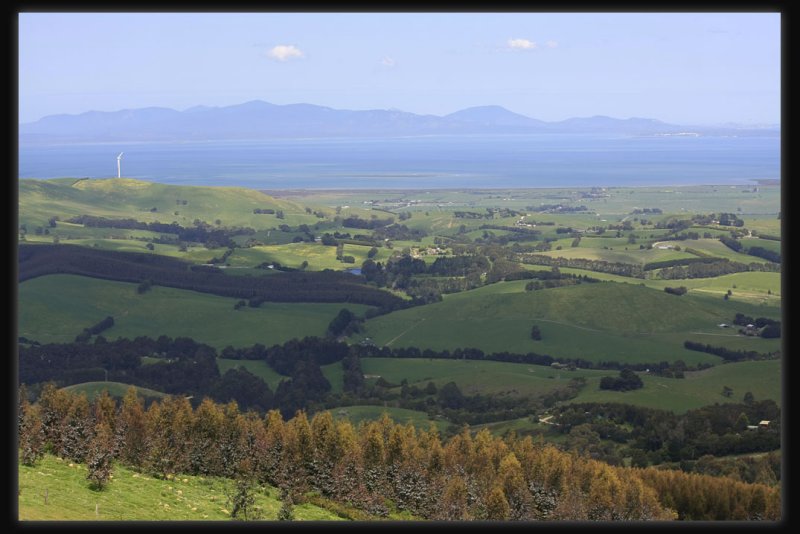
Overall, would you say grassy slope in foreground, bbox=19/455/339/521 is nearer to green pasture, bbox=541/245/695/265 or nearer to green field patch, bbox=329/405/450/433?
green field patch, bbox=329/405/450/433

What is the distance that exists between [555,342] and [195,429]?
57025 millimetres

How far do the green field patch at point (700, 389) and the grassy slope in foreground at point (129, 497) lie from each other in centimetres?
A: 3842

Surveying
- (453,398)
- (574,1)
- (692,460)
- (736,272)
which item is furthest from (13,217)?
(736,272)

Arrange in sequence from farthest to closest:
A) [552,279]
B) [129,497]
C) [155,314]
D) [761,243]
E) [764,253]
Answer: [761,243]
[764,253]
[552,279]
[155,314]
[129,497]

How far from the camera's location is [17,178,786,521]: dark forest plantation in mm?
22469

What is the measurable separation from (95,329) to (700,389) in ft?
189

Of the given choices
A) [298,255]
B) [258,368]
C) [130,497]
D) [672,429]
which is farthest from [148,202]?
[130,497]

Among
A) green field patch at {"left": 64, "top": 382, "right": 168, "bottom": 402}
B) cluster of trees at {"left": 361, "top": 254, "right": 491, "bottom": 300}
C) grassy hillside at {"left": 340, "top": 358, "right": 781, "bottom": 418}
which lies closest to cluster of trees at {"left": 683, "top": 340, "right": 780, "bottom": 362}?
grassy hillside at {"left": 340, "top": 358, "right": 781, "bottom": 418}

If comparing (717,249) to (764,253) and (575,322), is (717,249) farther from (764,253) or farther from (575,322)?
(575,322)

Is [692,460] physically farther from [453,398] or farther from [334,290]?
[334,290]

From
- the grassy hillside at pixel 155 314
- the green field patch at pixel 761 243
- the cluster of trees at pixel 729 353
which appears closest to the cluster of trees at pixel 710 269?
the green field patch at pixel 761 243

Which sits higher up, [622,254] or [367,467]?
[367,467]

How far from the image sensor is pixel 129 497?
16422 mm

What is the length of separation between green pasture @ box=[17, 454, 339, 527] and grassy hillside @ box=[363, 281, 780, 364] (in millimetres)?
57072
